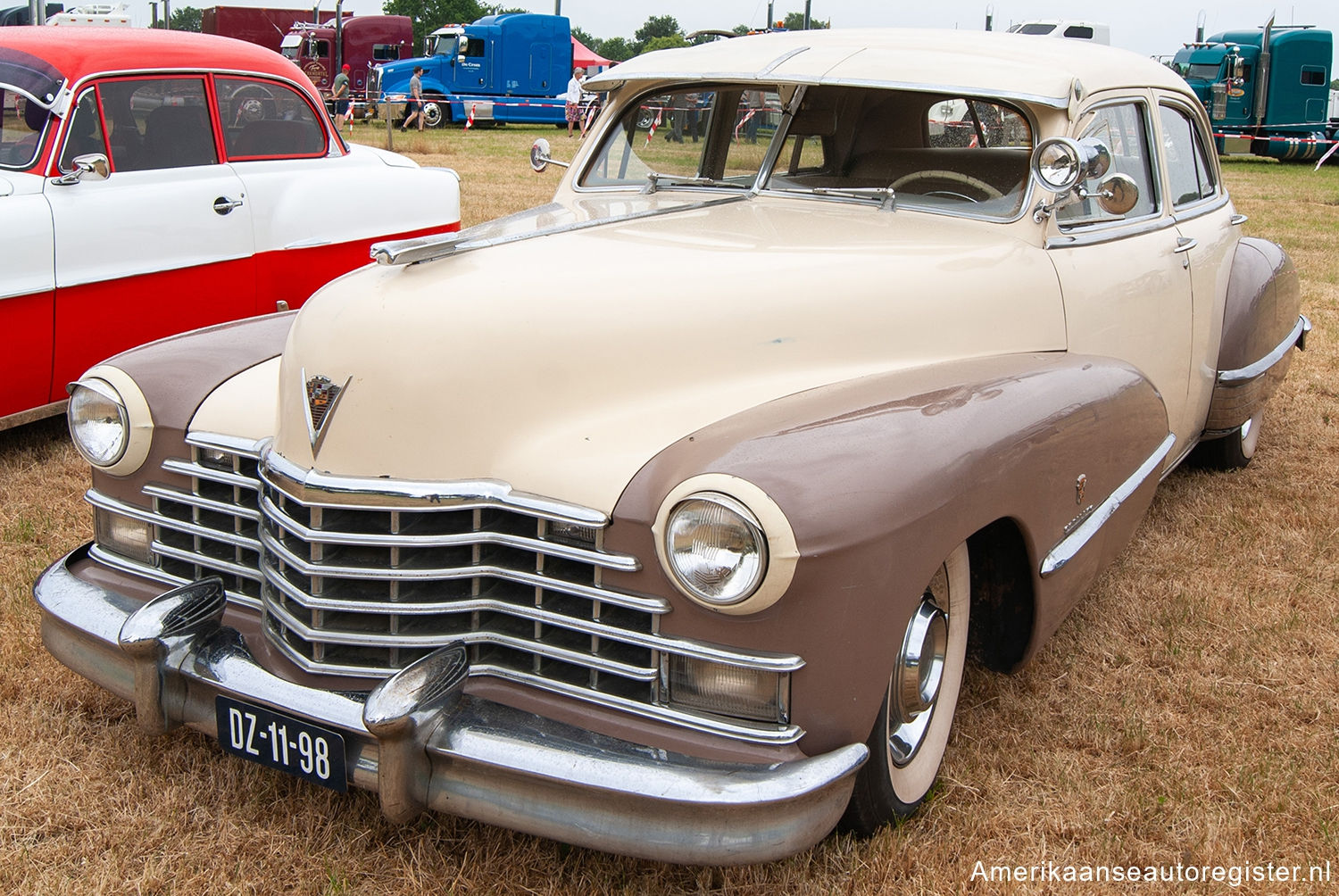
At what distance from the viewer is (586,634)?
227 centimetres

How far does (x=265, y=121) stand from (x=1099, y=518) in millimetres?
4610

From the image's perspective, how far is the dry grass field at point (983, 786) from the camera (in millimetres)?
2428

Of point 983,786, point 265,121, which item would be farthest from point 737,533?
point 265,121

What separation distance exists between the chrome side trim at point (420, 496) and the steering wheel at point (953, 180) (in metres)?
1.74

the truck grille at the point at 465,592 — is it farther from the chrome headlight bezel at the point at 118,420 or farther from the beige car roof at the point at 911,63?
the beige car roof at the point at 911,63

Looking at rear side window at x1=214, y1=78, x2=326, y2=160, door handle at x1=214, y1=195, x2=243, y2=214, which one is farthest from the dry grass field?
rear side window at x1=214, y1=78, x2=326, y2=160

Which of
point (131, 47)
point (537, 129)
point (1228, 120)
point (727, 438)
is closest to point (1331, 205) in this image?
point (1228, 120)

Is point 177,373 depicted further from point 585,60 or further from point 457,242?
point 585,60

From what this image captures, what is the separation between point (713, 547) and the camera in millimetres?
2053

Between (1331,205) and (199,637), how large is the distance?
52.1 feet

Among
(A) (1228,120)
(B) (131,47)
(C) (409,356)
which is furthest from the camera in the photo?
(A) (1228,120)

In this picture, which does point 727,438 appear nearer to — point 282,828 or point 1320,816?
point 282,828

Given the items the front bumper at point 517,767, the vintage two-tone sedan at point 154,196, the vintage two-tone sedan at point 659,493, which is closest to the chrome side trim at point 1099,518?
the vintage two-tone sedan at point 659,493

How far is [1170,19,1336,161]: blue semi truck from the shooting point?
2308 centimetres
